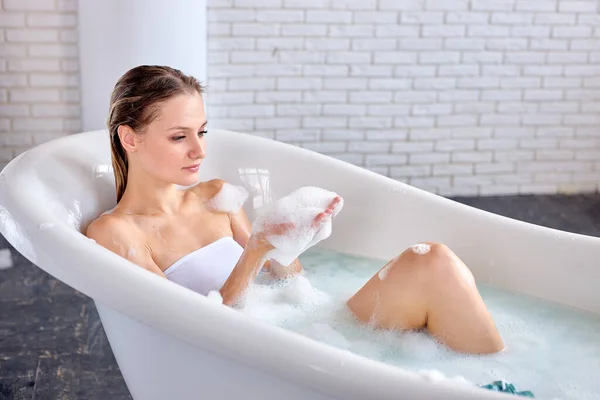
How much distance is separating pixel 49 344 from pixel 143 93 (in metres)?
0.95

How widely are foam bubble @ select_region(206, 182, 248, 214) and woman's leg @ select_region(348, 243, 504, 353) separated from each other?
1.62 ft

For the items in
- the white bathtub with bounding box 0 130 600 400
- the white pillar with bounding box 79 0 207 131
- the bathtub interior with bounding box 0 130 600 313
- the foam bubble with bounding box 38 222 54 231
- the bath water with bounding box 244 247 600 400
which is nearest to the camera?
the white bathtub with bounding box 0 130 600 400

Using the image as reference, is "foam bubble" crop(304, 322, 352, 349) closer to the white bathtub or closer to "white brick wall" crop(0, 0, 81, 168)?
the white bathtub

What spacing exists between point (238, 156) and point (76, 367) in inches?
30.0

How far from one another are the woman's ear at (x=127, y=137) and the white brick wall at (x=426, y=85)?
1.68m

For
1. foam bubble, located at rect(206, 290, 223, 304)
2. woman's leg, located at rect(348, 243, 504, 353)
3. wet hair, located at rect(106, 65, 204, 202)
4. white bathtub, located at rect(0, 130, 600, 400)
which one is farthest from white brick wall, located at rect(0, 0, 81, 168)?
woman's leg, located at rect(348, 243, 504, 353)

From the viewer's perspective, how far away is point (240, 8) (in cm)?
359

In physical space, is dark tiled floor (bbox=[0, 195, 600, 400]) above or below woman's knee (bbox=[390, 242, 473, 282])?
below

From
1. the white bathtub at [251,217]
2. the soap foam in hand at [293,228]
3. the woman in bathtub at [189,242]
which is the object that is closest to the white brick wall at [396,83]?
the white bathtub at [251,217]

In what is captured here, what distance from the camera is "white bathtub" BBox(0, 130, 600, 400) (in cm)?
137

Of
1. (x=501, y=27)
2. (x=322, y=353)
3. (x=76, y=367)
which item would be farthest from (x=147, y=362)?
(x=501, y=27)

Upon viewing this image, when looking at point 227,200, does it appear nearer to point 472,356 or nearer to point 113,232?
point 113,232

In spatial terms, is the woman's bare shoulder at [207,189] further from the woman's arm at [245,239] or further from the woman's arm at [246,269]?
the woman's arm at [246,269]

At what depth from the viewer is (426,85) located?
388 centimetres
